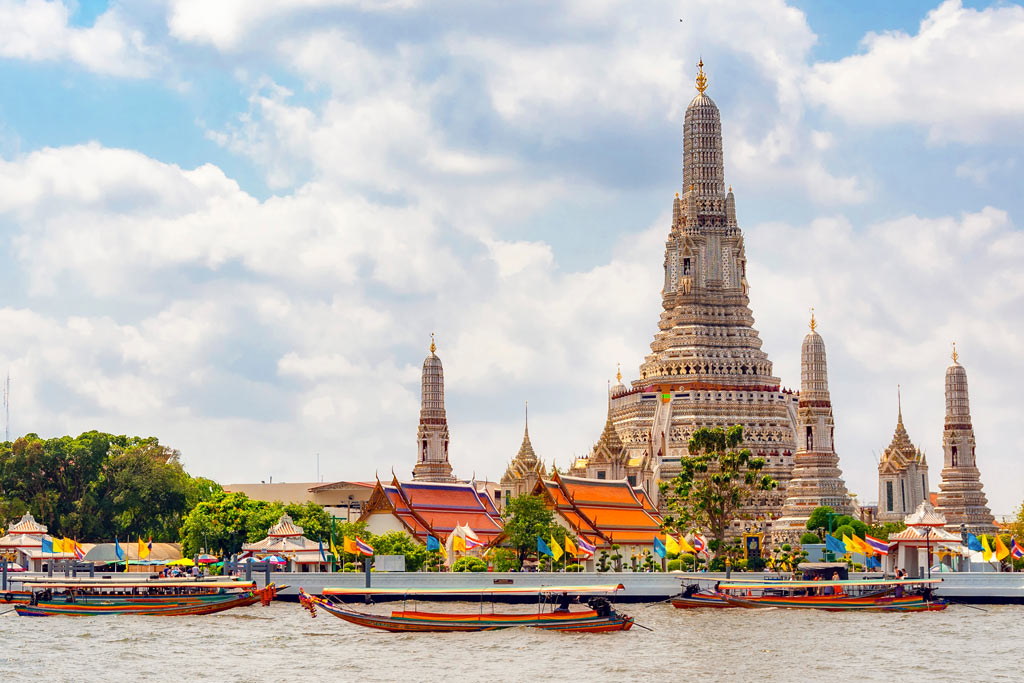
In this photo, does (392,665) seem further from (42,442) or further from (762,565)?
(42,442)

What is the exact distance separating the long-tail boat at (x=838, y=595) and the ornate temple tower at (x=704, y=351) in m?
35.1

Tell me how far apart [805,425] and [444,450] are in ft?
77.8

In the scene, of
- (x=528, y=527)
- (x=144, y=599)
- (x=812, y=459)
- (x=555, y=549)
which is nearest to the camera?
(x=144, y=599)

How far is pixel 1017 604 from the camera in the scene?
72.1 meters

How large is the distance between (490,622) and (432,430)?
166ft

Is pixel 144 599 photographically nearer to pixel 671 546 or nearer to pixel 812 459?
pixel 671 546

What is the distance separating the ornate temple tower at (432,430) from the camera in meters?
109

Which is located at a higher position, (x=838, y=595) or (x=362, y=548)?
(x=362, y=548)

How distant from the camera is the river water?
162 ft

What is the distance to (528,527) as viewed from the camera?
7844 cm

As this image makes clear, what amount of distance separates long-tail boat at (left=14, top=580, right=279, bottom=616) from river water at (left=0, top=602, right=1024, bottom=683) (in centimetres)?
135

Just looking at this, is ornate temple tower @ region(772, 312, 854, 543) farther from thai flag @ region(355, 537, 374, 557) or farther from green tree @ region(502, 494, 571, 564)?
thai flag @ region(355, 537, 374, 557)

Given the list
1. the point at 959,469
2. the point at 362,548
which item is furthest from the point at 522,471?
the point at 362,548

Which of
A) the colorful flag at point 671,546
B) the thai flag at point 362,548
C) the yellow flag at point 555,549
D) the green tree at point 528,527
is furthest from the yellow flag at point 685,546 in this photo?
the thai flag at point 362,548
